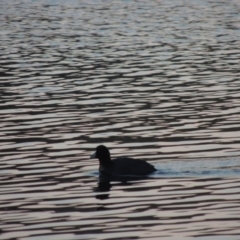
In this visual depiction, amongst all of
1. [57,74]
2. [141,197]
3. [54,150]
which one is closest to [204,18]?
[57,74]

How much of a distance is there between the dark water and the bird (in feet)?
0.62

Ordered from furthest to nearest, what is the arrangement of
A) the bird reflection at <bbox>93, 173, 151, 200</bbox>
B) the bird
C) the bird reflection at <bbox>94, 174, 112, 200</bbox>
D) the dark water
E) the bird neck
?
the bird neck
the bird
the bird reflection at <bbox>93, 173, 151, 200</bbox>
the bird reflection at <bbox>94, 174, 112, 200</bbox>
the dark water

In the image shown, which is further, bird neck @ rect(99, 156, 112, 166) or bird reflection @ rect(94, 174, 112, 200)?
bird neck @ rect(99, 156, 112, 166)

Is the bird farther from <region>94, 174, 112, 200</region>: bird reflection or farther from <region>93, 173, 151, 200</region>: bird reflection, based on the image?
<region>94, 174, 112, 200</region>: bird reflection

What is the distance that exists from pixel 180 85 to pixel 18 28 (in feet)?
88.9

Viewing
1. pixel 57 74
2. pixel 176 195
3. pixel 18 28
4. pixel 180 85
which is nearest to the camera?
pixel 176 195

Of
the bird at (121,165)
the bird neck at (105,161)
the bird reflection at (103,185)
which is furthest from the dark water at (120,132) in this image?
the bird neck at (105,161)

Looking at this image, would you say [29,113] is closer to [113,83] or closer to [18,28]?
[113,83]

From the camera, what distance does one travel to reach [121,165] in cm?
2092

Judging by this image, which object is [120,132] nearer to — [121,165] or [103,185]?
[121,165]

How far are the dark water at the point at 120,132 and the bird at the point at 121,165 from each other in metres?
0.19

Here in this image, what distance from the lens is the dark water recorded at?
53.6 feet

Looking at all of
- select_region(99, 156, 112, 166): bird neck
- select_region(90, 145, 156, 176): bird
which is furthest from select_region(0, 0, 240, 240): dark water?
select_region(99, 156, 112, 166): bird neck

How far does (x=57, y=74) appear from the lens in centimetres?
3797
